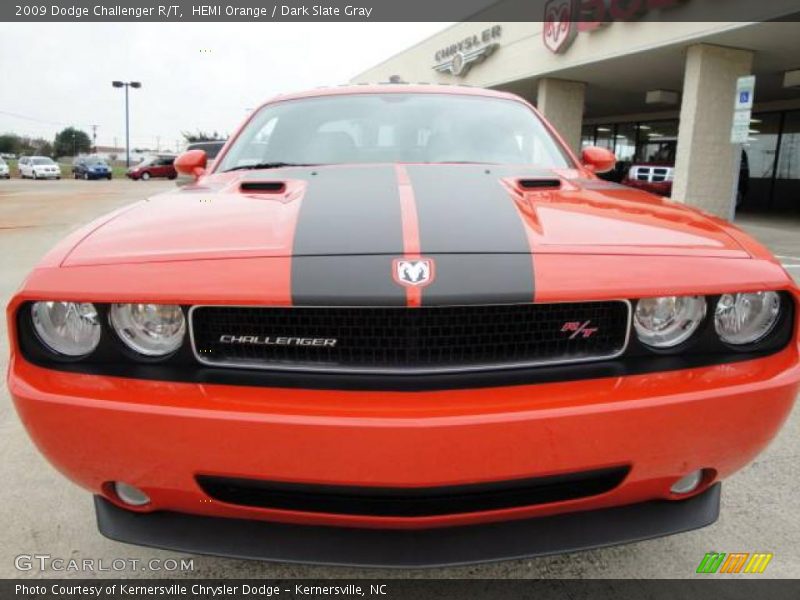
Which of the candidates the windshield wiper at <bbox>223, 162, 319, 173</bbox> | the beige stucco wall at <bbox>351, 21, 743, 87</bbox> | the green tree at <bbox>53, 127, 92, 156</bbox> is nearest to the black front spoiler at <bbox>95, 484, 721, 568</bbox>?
the windshield wiper at <bbox>223, 162, 319, 173</bbox>

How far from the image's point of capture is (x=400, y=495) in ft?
4.38

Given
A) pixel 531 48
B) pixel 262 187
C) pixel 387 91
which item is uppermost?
pixel 531 48

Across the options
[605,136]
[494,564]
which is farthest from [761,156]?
[494,564]

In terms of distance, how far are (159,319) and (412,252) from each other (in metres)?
0.58

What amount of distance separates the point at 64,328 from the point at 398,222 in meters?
0.80

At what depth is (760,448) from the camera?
151cm

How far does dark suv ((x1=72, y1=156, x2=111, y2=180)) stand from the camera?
3803 cm

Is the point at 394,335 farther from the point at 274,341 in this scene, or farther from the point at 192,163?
the point at 192,163

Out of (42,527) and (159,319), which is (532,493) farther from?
(42,527)

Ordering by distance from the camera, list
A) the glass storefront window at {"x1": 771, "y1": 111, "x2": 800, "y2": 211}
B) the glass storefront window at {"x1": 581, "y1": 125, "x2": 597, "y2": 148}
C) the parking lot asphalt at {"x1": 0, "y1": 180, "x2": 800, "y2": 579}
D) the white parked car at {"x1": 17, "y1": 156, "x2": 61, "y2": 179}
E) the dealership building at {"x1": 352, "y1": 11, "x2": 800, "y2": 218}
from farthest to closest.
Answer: the white parked car at {"x1": 17, "y1": 156, "x2": 61, "y2": 179}, the glass storefront window at {"x1": 581, "y1": 125, "x2": 597, "y2": 148}, the glass storefront window at {"x1": 771, "y1": 111, "x2": 800, "y2": 211}, the dealership building at {"x1": 352, "y1": 11, "x2": 800, "y2": 218}, the parking lot asphalt at {"x1": 0, "y1": 180, "x2": 800, "y2": 579}

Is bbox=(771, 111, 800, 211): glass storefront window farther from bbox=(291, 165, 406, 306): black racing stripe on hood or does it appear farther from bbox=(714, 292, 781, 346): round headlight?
bbox=(291, 165, 406, 306): black racing stripe on hood

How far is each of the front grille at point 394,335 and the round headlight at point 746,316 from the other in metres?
0.27

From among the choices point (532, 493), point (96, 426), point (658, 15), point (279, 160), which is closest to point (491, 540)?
point (532, 493)

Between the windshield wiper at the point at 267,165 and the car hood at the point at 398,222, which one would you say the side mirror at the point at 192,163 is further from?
the car hood at the point at 398,222
